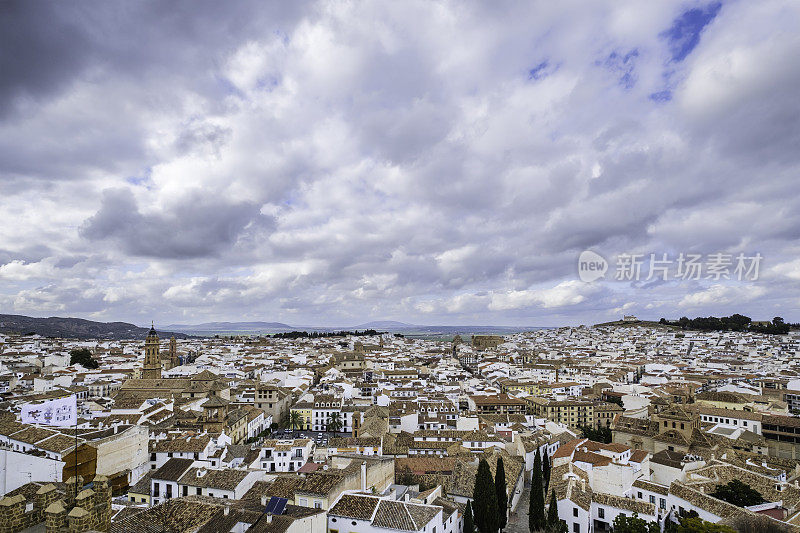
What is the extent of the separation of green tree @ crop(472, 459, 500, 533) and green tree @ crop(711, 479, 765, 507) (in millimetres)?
10212

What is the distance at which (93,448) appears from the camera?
81.3 feet

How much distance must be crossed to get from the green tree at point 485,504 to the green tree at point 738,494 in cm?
1021

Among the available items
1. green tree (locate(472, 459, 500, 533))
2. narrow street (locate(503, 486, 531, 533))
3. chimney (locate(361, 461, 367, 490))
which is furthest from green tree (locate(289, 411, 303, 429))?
green tree (locate(472, 459, 500, 533))

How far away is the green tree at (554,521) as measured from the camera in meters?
23.1

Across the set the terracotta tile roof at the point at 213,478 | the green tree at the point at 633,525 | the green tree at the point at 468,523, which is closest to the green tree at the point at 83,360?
the terracotta tile roof at the point at 213,478

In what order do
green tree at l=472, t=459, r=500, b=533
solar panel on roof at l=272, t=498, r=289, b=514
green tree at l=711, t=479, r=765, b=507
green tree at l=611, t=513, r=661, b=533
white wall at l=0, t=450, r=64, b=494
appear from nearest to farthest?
solar panel on roof at l=272, t=498, r=289, b=514 < white wall at l=0, t=450, r=64, b=494 < green tree at l=611, t=513, r=661, b=533 < green tree at l=711, t=479, r=765, b=507 < green tree at l=472, t=459, r=500, b=533

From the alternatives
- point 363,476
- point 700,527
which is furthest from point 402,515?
point 700,527

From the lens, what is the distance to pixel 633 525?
71.9ft

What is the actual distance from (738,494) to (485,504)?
1117 cm

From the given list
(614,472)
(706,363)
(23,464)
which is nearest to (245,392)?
(23,464)

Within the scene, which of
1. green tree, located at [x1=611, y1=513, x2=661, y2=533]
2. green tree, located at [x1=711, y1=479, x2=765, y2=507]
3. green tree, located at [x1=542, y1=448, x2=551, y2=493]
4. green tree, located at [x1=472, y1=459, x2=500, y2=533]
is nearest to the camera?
green tree, located at [x1=611, y1=513, x2=661, y2=533]

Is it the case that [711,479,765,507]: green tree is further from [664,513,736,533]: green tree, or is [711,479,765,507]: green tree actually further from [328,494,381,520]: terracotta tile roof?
[328,494,381,520]: terracotta tile roof

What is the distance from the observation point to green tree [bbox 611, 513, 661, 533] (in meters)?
21.5

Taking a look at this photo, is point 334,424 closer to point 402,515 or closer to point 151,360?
point 402,515
